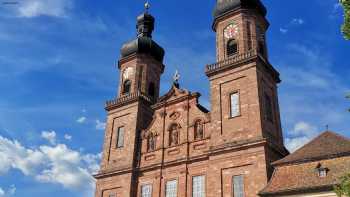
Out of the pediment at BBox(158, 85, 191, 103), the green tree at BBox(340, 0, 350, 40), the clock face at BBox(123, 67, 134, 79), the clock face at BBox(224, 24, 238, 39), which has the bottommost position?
the green tree at BBox(340, 0, 350, 40)

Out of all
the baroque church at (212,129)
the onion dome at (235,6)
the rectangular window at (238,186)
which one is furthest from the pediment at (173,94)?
the rectangular window at (238,186)

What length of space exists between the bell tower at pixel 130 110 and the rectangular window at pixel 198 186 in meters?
5.35

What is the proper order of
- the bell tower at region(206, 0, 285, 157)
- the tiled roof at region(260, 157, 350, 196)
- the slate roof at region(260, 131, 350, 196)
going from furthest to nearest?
the bell tower at region(206, 0, 285, 157)
the slate roof at region(260, 131, 350, 196)
the tiled roof at region(260, 157, 350, 196)

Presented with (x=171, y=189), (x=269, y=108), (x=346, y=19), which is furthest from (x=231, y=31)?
(x=346, y=19)

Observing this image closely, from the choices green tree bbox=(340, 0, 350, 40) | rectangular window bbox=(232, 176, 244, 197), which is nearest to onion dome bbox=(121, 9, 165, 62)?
rectangular window bbox=(232, 176, 244, 197)

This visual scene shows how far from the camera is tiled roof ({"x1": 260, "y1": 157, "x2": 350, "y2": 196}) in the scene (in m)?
21.7

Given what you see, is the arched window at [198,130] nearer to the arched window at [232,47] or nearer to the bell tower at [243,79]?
the bell tower at [243,79]

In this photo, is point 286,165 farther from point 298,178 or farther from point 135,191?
point 135,191

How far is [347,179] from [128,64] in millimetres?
26967

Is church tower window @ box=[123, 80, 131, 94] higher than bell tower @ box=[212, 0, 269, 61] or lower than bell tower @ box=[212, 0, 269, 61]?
lower

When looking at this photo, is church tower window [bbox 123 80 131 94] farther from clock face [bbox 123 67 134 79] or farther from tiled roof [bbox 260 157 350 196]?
tiled roof [bbox 260 157 350 196]

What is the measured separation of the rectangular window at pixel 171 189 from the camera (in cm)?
2955

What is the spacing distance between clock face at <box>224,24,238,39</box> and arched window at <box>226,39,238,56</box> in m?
0.49

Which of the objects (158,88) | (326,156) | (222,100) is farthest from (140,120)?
(326,156)
